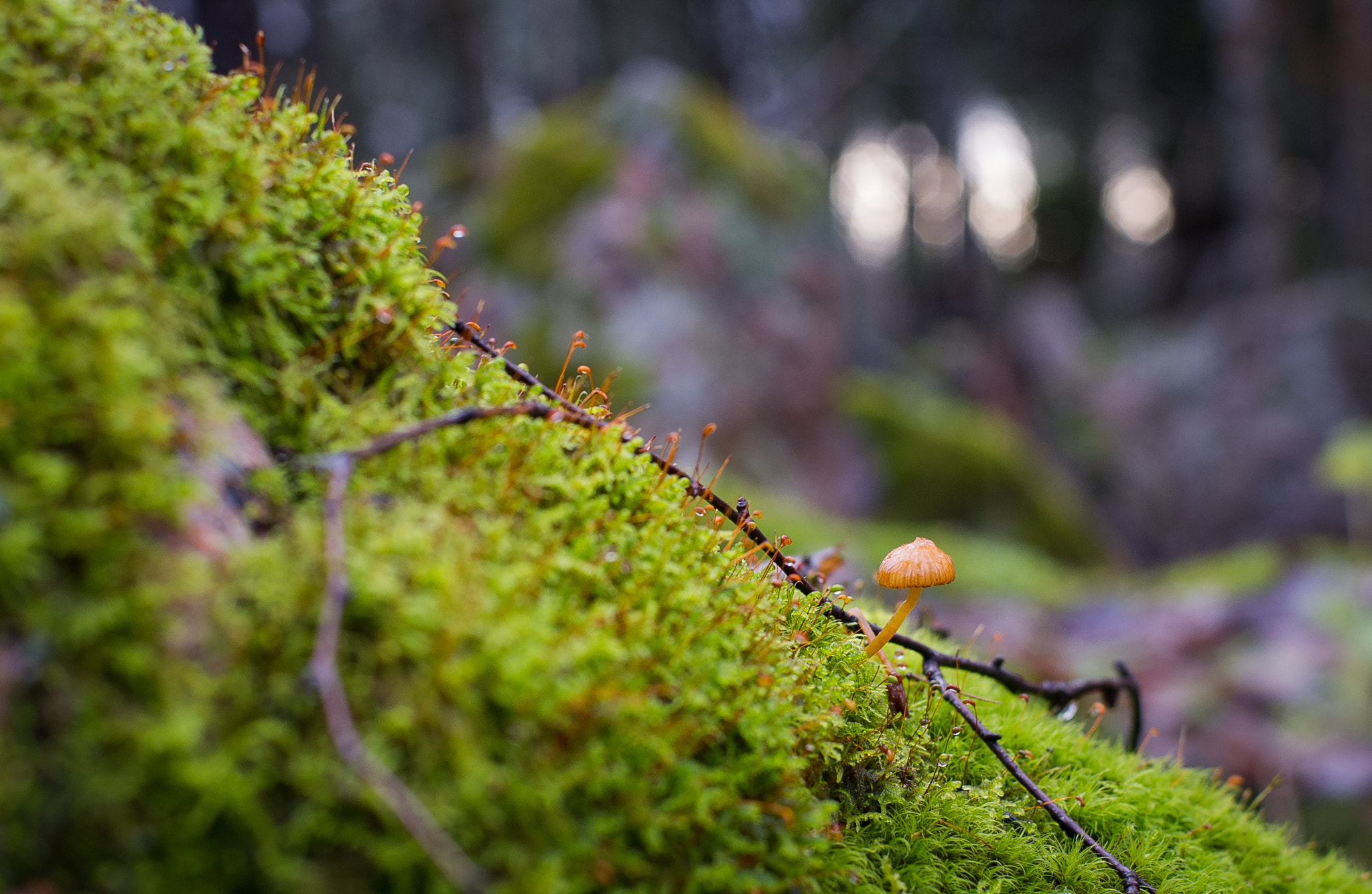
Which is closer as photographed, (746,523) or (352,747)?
(352,747)

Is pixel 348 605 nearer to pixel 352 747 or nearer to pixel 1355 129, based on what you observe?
pixel 352 747

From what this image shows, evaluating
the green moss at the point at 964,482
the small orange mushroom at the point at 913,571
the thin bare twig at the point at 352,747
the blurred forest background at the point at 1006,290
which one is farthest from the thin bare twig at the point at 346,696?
Answer: the green moss at the point at 964,482

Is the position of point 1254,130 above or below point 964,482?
above

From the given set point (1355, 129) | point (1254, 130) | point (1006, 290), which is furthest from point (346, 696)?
point (1006, 290)

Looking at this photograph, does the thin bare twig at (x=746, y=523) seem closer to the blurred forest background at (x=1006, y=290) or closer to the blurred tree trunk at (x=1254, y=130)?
the blurred forest background at (x=1006, y=290)

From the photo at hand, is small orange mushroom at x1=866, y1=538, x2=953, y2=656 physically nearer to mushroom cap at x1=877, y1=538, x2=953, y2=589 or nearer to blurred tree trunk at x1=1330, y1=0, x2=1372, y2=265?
mushroom cap at x1=877, y1=538, x2=953, y2=589

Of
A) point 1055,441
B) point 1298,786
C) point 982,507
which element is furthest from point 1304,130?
point 1298,786

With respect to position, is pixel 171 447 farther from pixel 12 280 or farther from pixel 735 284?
pixel 735 284
